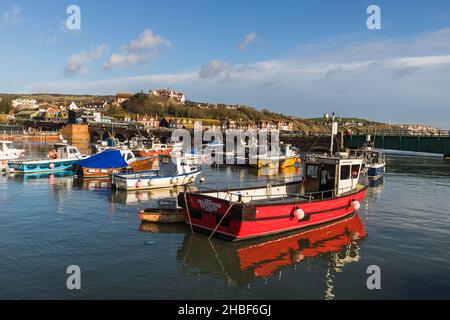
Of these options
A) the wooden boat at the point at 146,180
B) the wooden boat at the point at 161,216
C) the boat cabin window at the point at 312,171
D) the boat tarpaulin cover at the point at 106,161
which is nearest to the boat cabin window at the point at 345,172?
the boat cabin window at the point at 312,171

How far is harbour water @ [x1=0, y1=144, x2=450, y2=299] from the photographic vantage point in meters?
15.4

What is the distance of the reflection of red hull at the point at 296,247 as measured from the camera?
18422mm

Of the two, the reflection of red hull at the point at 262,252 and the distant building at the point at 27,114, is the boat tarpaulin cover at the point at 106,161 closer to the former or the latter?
the reflection of red hull at the point at 262,252

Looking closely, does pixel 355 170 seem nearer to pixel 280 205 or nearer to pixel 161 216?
pixel 280 205

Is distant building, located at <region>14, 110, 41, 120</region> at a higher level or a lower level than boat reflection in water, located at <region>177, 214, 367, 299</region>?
higher

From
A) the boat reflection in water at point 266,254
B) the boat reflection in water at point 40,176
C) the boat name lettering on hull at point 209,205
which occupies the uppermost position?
the boat name lettering on hull at point 209,205

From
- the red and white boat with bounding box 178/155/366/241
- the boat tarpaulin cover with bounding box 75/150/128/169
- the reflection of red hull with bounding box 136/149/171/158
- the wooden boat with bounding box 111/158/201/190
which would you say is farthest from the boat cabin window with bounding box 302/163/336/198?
the reflection of red hull with bounding box 136/149/171/158

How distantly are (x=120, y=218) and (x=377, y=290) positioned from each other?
688 inches

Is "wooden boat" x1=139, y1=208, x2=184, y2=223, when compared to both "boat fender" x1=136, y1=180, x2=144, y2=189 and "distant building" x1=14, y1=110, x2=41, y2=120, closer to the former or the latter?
"boat fender" x1=136, y1=180, x2=144, y2=189

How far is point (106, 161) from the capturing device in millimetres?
45969

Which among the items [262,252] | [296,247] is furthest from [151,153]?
[262,252]

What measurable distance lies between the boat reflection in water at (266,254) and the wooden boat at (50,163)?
34237mm
